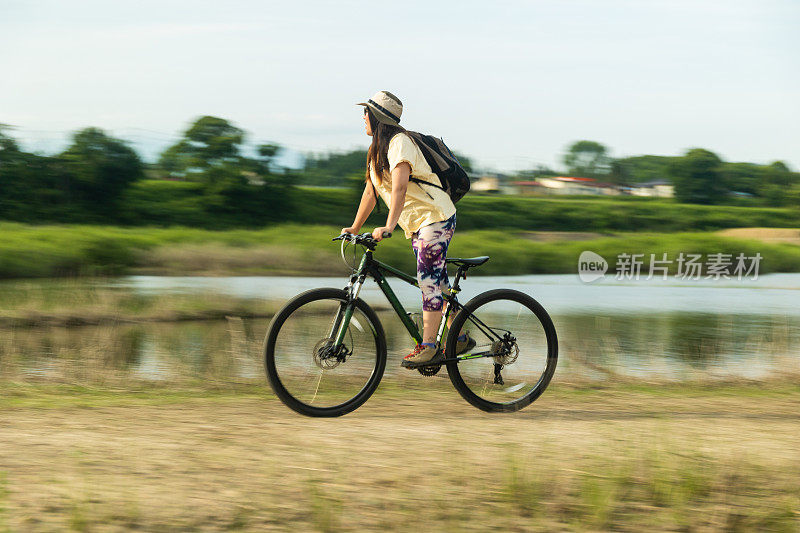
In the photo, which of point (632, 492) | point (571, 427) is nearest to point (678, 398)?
point (571, 427)

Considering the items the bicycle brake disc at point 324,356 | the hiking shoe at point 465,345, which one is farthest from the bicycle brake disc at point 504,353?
the bicycle brake disc at point 324,356

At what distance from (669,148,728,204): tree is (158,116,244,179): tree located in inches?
1666

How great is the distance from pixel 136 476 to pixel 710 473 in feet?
8.41

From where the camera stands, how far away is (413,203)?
5.25 meters

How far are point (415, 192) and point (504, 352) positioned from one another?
4.09 ft

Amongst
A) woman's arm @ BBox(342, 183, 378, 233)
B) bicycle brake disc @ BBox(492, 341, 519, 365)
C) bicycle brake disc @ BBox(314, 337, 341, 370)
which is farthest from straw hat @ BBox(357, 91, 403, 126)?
bicycle brake disc @ BBox(492, 341, 519, 365)

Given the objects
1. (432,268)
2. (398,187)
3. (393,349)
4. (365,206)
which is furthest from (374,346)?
(393,349)

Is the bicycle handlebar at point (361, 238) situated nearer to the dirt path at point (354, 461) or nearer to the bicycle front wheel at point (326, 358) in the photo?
the bicycle front wheel at point (326, 358)

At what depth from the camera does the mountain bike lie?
5066 millimetres

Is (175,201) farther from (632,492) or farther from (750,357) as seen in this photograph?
(632,492)

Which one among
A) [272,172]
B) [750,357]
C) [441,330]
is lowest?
[750,357]

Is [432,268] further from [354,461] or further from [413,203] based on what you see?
[354,461]

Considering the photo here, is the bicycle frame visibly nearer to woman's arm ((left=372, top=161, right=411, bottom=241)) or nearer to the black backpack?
woman's arm ((left=372, top=161, right=411, bottom=241))

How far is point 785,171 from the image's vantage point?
3255 inches
